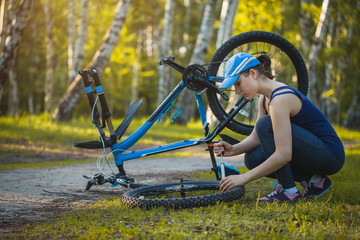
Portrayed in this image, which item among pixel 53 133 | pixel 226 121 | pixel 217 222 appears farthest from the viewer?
pixel 53 133

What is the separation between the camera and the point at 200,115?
3.86 metres

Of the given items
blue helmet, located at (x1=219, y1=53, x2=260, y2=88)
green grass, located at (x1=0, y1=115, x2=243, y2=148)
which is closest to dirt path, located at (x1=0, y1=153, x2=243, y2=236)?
blue helmet, located at (x1=219, y1=53, x2=260, y2=88)

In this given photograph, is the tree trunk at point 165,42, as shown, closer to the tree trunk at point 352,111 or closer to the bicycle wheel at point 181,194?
the bicycle wheel at point 181,194

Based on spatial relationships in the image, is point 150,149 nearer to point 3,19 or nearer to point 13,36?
point 13,36

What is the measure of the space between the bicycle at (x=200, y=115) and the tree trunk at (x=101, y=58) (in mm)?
7003

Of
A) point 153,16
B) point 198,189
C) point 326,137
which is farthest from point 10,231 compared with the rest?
point 153,16

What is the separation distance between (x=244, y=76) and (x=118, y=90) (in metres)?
32.7

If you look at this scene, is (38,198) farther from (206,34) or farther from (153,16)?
(153,16)

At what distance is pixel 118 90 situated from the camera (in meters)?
35.0

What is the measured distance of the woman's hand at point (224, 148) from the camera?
11.4ft

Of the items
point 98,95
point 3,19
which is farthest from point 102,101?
point 3,19

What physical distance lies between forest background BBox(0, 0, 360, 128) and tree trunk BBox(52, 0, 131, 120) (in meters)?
0.03

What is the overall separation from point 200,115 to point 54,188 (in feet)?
5.77

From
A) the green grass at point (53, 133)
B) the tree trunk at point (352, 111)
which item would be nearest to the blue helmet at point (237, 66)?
the green grass at point (53, 133)
